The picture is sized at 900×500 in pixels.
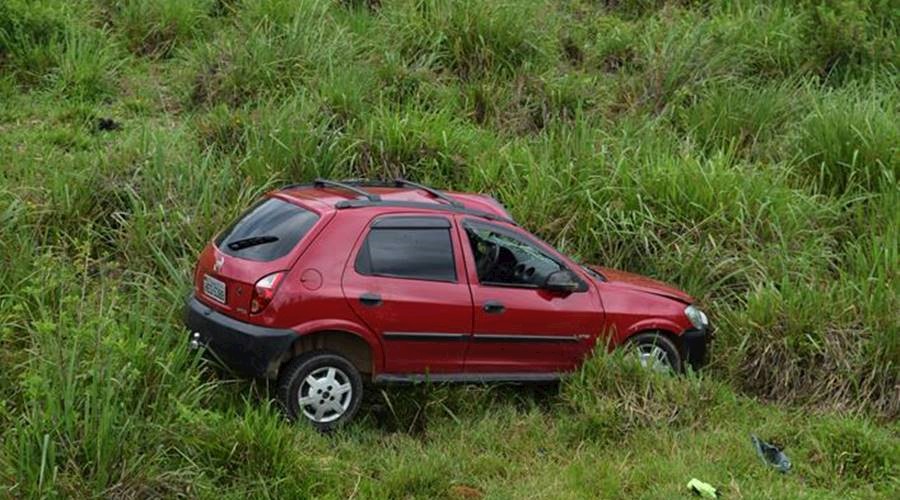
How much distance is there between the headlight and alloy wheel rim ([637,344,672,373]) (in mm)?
345

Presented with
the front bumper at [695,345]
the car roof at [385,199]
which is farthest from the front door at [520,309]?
the front bumper at [695,345]

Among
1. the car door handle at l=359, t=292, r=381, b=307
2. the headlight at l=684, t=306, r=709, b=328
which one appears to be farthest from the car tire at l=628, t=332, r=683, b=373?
the car door handle at l=359, t=292, r=381, b=307

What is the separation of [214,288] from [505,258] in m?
2.07

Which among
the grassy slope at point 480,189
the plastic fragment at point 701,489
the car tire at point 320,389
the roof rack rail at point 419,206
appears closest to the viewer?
the grassy slope at point 480,189

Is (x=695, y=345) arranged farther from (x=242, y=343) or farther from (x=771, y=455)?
(x=242, y=343)

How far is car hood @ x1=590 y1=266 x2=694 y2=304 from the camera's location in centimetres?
826

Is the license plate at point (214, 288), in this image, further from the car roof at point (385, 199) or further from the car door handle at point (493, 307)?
the car door handle at point (493, 307)

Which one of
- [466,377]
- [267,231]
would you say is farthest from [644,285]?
[267,231]

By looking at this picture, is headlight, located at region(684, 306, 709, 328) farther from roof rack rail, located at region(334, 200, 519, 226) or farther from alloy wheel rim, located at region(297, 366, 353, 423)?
alloy wheel rim, located at region(297, 366, 353, 423)

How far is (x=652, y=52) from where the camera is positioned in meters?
13.0

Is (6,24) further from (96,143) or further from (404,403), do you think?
(404,403)

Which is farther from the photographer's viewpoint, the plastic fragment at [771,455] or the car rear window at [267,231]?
the car rear window at [267,231]

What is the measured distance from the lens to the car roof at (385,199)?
748 centimetres

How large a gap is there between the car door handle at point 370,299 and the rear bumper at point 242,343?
0.52m
